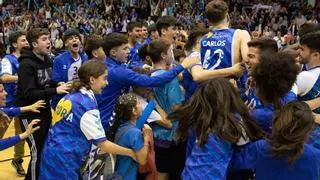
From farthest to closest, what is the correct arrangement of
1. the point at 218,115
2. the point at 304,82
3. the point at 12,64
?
the point at 12,64, the point at 304,82, the point at 218,115

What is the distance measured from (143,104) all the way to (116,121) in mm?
260

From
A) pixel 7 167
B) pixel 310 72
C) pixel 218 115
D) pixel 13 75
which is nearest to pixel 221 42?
pixel 310 72

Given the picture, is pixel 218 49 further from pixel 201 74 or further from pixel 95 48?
pixel 95 48

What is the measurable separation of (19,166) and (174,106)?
2.62 m

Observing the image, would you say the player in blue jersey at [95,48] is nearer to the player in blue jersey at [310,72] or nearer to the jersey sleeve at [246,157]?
the player in blue jersey at [310,72]

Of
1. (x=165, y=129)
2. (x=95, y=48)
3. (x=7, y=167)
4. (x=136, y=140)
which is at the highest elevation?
(x=95, y=48)

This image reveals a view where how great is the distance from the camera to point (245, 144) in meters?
2.43

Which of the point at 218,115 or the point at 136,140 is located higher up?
the point at 218,115

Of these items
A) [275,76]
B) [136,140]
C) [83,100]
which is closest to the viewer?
[275,76]

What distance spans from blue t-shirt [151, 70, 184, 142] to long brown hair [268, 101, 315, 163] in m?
1.75

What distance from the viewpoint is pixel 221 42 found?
3.50m

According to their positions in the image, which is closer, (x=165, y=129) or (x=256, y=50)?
(x=256, y=50)

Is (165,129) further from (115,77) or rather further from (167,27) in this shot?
(167,27)

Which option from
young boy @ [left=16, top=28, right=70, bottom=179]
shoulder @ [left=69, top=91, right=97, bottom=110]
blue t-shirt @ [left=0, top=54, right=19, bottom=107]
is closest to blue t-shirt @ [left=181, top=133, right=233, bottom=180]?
shoulder @ [left=69, top=91, right=97, bottom=110]
